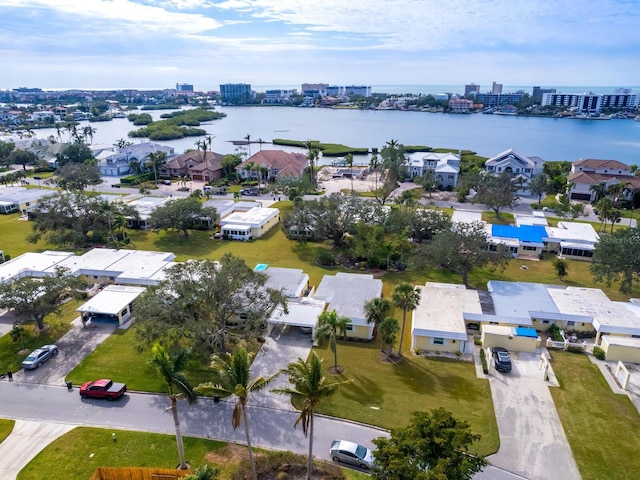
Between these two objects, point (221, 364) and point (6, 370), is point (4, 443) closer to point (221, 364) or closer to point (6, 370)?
point (6, 370)

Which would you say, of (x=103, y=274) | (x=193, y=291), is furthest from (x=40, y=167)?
(x=193, y=291)

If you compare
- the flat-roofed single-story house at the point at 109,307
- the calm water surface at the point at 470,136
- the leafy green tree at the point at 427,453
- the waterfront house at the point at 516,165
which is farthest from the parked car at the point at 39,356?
the calm water surface at the point at 470,136

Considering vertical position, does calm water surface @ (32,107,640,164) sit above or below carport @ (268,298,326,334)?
above

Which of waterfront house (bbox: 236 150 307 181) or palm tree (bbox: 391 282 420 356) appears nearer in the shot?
palm tree (bbox: 391 282 420 356)

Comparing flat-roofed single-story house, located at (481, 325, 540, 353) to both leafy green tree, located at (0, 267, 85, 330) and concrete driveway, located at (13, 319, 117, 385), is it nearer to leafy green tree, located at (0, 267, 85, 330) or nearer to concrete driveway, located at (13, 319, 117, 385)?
concrete driveway, located at (13, 319, 117, 385)

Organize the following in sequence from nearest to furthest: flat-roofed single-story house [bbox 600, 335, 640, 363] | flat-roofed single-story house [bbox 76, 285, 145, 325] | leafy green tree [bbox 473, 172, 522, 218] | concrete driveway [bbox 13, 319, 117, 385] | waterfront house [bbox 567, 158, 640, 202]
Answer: concrete driveway [bbox 13, 319, 117, 385]
flat-roofed single-story house [bbox 600, 335, 640, 363]
flat-roofed single-story house [bbox 76, 285, 145, 325]
leafy green tree [bbox 473, 172, 522, 218]
waterfront house [bbox 567, 158, 640, 202]

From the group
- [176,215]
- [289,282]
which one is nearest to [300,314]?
[289,282]

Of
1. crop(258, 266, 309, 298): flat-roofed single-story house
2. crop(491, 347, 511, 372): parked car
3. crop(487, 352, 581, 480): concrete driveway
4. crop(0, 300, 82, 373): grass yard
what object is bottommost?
crop(0, 300, 82, 373): grass yard

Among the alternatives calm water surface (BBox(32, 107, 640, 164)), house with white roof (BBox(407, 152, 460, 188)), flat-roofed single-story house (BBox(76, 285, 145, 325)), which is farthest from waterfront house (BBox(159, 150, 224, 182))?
flat-roofed single-story house (BBox(76, 285, 145, 325))
